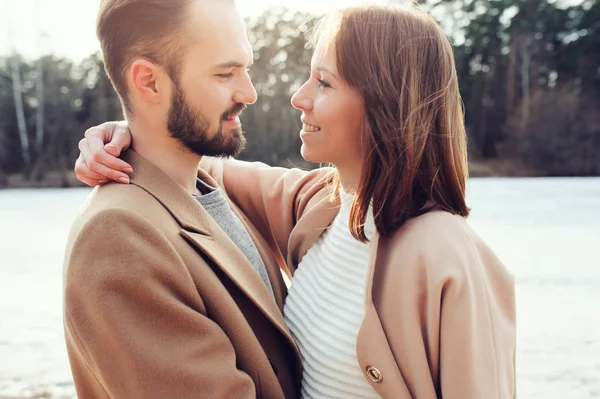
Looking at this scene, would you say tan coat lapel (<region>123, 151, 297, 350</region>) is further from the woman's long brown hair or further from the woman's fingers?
the woman's long brown hair

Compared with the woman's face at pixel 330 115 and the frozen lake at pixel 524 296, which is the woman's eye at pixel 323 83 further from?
the frozen lake at pixel 524 296

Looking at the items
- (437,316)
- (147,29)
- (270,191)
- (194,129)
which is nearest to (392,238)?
(437,316)

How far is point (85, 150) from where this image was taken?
215cm

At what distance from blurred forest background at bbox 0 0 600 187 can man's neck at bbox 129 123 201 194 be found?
2599 centimetres

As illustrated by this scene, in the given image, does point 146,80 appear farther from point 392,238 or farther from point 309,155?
point 392,238

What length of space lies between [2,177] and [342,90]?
28598 millimetres

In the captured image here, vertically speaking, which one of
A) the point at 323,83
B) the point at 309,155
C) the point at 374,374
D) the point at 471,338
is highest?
the point at 323,83

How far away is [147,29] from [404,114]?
2.89 feet

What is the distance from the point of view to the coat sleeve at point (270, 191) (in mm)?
2631

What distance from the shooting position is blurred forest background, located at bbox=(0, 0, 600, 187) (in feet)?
94.8

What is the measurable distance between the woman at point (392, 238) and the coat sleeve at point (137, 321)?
0.37 m

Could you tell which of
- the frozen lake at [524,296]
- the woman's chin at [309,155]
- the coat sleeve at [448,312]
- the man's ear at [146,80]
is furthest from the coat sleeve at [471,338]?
the frozen lake at [524,296]

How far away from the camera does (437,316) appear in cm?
172

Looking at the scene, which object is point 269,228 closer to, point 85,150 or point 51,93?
point 85,150
